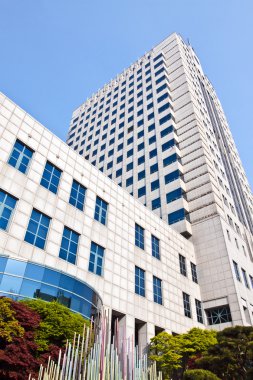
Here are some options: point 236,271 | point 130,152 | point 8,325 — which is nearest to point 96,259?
point 8,325

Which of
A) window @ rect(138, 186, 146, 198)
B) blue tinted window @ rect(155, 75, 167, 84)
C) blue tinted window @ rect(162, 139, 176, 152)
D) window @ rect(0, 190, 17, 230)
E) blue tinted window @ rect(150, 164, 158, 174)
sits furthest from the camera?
blue tinted window @ rect(155, 75, 167, 84)

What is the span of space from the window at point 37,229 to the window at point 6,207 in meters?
1.80

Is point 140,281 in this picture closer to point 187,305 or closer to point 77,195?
point 187,305

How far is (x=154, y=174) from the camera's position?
183 feet

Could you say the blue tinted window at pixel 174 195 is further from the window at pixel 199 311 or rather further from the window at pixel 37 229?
the window at pixel 37 229

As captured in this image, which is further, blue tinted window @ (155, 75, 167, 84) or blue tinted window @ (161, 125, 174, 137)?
blue tinted window @ (155, 75, 167, 84)

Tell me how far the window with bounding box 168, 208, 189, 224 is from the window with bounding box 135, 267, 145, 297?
48.8ft

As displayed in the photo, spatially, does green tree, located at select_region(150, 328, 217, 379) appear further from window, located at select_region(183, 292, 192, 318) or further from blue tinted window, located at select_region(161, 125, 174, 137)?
blue tinted window, located at select_region(161, 125, 174, 137)

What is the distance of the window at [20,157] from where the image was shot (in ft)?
86.4

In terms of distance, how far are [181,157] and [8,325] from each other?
44953 mm

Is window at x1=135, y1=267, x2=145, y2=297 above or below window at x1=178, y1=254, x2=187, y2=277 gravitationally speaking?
below

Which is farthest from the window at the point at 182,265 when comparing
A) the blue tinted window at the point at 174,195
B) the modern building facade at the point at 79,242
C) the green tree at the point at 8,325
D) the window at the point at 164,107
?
the window at the point at 164,107

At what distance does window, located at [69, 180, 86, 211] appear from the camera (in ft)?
100

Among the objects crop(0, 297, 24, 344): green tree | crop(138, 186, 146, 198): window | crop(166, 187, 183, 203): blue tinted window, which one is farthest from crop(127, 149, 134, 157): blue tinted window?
crop(0, 297, 24, 344): green tree
